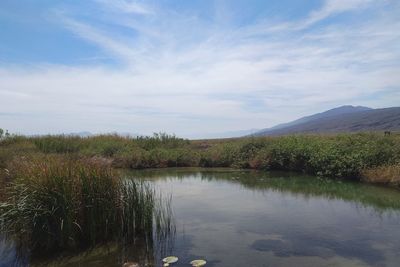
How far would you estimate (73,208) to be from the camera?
7.00m

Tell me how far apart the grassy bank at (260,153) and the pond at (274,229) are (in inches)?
47.8

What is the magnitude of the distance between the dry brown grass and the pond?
544mm

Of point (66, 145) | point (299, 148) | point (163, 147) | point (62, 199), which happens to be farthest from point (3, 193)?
point (163, 147)

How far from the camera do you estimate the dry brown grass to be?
13.3 metres

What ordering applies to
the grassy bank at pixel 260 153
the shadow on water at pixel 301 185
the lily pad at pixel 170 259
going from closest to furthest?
1. the lily pad at pixel 170 259
2. the shadow on water at pixel 301 185
3. the grassy bank at pixel 260 153

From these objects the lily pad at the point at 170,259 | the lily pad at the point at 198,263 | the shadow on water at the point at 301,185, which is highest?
the shadow on water at the point at 301,185

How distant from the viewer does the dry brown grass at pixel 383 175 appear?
13312mm

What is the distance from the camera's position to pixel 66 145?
2253 cm

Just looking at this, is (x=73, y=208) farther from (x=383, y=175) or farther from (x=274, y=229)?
(x=383, y=175)

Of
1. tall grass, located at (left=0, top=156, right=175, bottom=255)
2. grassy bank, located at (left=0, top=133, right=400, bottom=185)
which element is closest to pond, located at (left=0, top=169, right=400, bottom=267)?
tall grass, located at (left=0, top=156, right=175, bottom=255)

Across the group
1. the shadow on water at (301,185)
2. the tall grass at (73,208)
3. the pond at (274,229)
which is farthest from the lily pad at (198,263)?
the shadow on water at (301,185)

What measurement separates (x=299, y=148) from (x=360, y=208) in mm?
7314

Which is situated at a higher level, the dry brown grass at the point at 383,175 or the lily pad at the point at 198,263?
the dry brown grass at the point at 383,175

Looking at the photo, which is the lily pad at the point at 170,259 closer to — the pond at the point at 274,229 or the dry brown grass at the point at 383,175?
the pond at the point at 274,229
